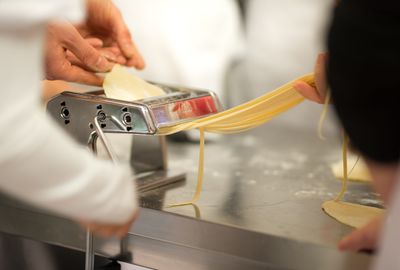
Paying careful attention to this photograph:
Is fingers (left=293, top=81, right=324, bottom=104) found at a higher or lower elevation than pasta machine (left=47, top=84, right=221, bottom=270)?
higher

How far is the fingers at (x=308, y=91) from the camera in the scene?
2.74 ft

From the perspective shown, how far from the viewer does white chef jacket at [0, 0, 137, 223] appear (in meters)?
0.54

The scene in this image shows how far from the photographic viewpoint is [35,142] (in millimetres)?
548

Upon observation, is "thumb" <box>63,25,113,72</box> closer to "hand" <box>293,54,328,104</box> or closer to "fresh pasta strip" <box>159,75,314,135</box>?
"fresh pasta strip" <box>159,75,314,135</box>

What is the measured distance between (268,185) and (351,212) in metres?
0.17

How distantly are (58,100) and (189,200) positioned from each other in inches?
8.9

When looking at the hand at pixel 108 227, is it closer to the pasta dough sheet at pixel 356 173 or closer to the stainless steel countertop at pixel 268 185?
the stainless steel countertop at pixel 268 185

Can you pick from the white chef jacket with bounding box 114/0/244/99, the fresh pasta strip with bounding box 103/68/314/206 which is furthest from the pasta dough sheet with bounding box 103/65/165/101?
the white chef jacket with bounding box 114/0/244/99

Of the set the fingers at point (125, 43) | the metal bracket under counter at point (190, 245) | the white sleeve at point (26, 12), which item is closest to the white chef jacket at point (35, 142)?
the white sleeve at point (26, 12)

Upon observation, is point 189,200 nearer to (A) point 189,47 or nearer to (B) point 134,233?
(B) point 134,233

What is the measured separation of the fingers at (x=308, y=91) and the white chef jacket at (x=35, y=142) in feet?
1.05

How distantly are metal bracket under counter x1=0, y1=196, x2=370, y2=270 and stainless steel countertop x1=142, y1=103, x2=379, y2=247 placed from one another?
1cm

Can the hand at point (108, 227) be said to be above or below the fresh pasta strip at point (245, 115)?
below

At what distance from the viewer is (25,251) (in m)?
1.00
